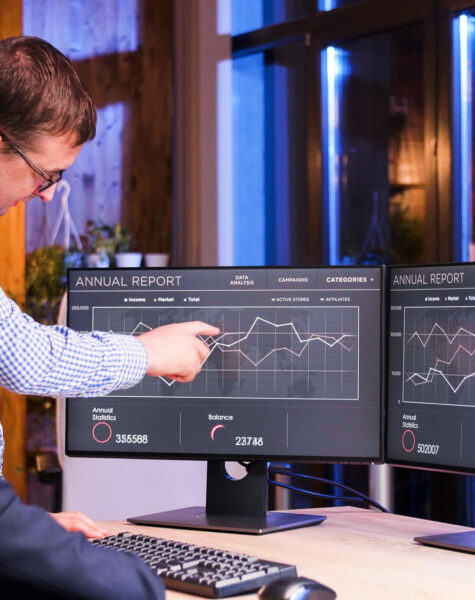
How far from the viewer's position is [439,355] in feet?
6.10

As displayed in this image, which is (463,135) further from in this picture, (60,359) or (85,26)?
(60,359)

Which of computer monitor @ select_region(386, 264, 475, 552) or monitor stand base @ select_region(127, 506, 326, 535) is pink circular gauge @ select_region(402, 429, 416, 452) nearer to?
computer monitor @ select_region(386, 264, 475, 552)

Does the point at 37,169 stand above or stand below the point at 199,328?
above

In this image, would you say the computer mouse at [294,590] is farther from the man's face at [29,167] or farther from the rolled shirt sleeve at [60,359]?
the man's face at [29,167]

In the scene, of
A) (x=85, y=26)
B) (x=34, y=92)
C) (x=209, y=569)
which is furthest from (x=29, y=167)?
(x=85, y=26)

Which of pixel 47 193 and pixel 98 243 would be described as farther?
pixel 98 243

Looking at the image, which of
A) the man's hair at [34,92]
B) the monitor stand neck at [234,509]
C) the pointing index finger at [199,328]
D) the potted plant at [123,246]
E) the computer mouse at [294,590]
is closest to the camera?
the computer mouse at [294,590]

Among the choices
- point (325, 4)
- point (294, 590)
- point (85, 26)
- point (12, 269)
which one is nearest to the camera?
point (294, 590)

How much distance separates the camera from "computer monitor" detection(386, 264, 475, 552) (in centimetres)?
181

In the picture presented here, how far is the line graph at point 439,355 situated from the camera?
1821mm

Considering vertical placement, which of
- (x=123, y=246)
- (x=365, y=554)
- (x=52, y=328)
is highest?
(x=123, y=246)

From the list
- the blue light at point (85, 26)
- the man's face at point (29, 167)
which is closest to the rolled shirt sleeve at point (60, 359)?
the man's face at point (29, 167)

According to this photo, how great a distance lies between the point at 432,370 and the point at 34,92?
95cm

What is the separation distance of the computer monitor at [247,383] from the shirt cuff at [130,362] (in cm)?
56
